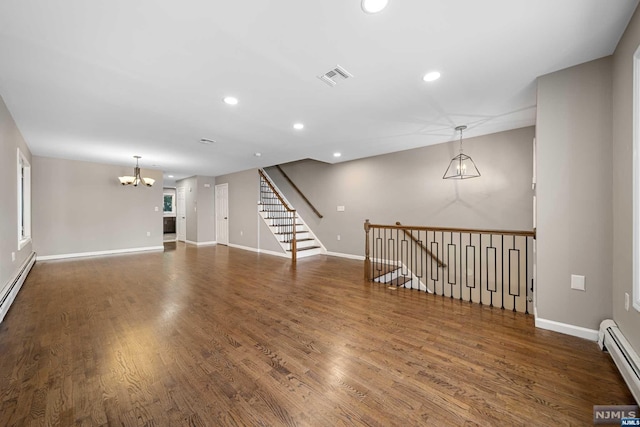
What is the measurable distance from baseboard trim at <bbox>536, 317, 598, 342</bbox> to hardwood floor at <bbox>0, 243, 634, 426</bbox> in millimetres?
87

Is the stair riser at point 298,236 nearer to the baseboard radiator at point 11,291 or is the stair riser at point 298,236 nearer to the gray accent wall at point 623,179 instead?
the baseboard radiator at point 11,291

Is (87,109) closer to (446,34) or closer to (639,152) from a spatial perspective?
(446,34)

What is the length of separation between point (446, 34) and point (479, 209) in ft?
11.8

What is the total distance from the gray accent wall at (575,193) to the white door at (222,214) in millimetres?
8201

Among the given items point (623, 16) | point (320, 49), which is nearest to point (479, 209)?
point (623, 16)

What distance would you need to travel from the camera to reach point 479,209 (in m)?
4.69

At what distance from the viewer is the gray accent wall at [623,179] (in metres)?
1.87

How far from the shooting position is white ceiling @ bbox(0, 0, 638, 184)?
5.66ft

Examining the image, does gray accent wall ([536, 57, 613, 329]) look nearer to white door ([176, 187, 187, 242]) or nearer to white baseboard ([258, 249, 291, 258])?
white baseboard ([258, 249, 291, 258])

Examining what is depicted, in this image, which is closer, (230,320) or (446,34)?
(446,34)

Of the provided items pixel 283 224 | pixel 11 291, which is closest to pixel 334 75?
pixel 11 291

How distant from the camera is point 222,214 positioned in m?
9.00

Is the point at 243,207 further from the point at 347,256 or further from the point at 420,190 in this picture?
the point at 420,190

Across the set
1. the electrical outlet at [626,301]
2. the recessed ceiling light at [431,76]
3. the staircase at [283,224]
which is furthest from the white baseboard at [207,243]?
the electrical outlet at [626,301]
